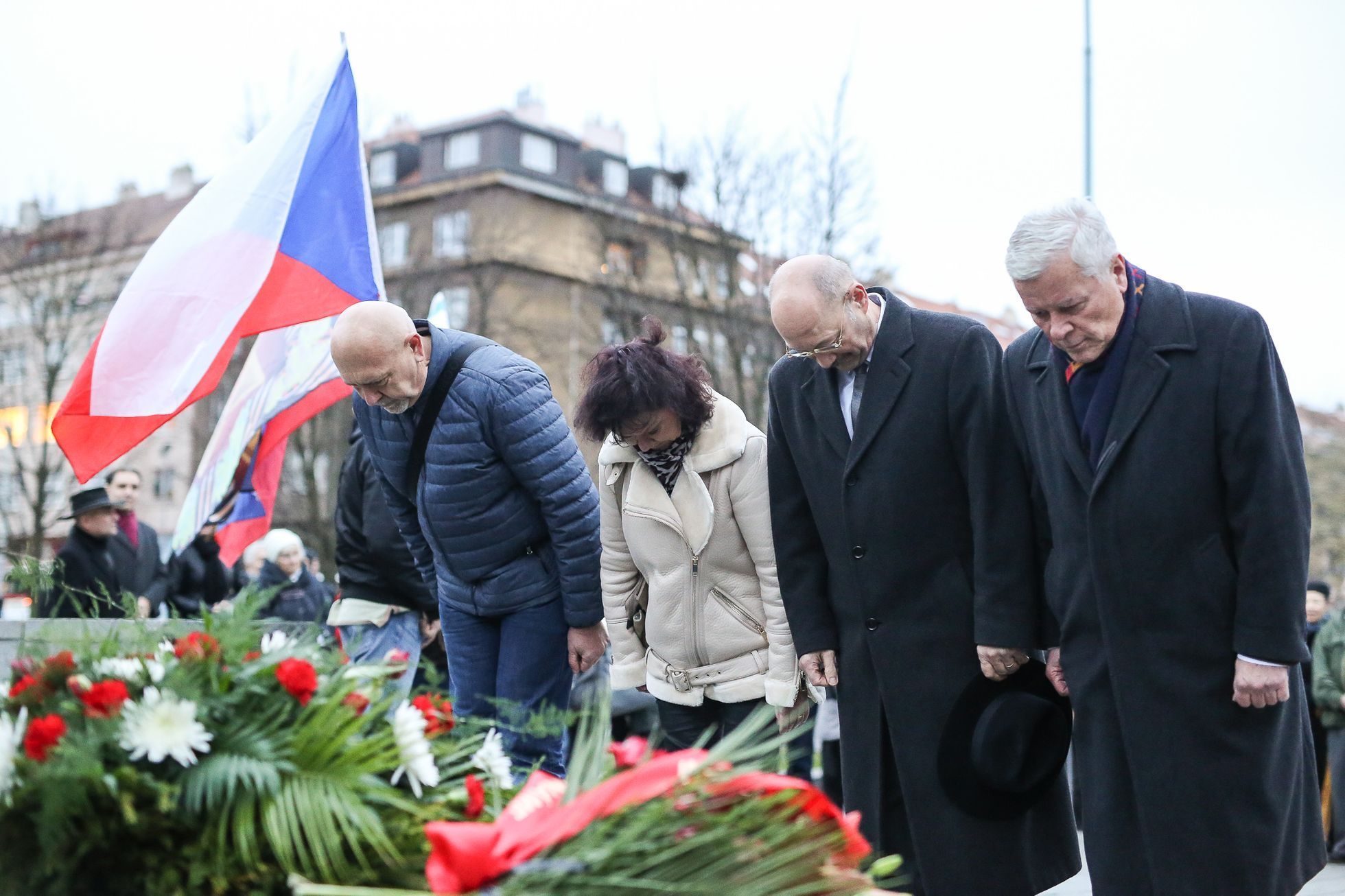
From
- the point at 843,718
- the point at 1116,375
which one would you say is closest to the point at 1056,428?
the point at 1116,375

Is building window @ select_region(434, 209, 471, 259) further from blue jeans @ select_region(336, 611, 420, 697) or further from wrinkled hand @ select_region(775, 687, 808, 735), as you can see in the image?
wrinkled hand @ select_region(775, 687, 808, 735)

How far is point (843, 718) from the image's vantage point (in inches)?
195

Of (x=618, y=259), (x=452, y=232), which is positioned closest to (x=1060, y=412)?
(x=618, y=259)

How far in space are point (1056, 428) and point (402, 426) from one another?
241 cm

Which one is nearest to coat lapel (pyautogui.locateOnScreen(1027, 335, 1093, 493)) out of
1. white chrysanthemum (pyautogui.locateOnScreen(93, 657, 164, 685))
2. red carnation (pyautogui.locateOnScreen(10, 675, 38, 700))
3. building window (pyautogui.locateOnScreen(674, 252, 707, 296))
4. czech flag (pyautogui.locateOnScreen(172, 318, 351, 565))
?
white chrysanthemum (pyautogui.locateOnScreen(93, 657, 164, 685))

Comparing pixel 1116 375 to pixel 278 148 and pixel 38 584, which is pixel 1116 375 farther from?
pixel 278 148

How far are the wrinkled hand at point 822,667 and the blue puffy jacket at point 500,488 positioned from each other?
3.09ft

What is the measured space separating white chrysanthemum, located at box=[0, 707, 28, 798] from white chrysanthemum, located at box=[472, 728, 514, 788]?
733mm

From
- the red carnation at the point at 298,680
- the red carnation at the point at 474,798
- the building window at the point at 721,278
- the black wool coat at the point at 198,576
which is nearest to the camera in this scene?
the red carnation at the point at 298,680

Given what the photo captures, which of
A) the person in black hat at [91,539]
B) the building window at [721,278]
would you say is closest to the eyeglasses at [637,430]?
the person in black hat at [91,539]

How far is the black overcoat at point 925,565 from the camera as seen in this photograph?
4.54 meters

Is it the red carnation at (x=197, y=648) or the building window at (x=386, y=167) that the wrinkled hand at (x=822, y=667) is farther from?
the building window at (x=386, y=167)

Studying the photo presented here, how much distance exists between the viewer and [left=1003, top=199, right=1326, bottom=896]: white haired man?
3920 millimetres

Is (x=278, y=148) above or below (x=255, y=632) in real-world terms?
above
